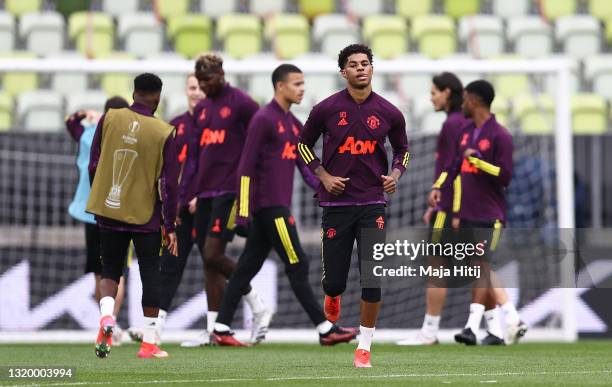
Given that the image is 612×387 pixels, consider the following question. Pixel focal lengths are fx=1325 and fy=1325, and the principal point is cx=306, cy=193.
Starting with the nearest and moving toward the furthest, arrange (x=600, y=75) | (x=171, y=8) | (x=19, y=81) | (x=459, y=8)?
(x=19, y=81) → (x=600, y=75) → (x=171, y=8) → (x=459, y=8)

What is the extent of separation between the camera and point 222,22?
17359 millimetres

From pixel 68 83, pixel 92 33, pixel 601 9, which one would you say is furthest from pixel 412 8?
pixel 68 83

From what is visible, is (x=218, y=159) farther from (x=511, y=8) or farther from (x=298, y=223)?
(x=511, y=8)

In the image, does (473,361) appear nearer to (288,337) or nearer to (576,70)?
(288,337)

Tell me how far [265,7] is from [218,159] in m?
7.36

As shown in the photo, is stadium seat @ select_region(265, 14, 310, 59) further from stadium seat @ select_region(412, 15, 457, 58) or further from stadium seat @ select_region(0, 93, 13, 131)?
stadium seat @ select_region(0, 93, 13, 131)

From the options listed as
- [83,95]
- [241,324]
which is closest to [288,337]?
[241,324]

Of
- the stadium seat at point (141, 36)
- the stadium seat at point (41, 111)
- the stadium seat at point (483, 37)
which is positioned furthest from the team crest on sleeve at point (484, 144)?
the stadium seat at point (141, 36)

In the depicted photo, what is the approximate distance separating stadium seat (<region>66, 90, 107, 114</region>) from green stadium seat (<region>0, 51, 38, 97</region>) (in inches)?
48.5

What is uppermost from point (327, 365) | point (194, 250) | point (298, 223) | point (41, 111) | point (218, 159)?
point (41, 111)

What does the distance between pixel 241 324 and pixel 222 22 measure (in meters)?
5.61

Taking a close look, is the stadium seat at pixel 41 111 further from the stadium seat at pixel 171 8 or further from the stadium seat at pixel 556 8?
the stadium seat at pixel 556 8

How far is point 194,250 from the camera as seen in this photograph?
13.3 metres

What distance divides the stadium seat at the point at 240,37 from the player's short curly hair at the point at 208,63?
6.09 m
